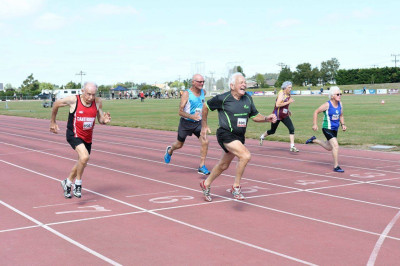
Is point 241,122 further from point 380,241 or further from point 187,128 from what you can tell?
point 187,128

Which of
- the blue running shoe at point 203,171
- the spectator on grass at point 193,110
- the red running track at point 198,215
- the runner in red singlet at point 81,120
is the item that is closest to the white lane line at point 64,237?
the red running track at point 198,215

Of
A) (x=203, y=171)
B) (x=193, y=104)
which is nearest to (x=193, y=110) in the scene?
(x=193, y=104)

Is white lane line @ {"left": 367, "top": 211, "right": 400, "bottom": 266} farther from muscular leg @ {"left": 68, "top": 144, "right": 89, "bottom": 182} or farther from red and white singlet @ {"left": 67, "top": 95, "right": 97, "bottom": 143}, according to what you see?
red and white singlet @ {"left": 67, "top": 95, "right": 97, "bottom": 143}

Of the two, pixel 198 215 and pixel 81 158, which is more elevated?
pixel 81 158

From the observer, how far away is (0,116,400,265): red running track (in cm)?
554

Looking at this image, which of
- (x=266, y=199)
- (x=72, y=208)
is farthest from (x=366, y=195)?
(x=72, y=208)

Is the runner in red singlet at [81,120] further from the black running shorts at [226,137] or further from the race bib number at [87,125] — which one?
the black running shorts at [226,137]

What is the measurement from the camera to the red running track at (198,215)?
5545 millimetres

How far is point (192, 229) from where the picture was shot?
6547 millimetres

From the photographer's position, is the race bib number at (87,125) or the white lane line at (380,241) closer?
the white lane line at (380,241)

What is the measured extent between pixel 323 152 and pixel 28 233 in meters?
9.74

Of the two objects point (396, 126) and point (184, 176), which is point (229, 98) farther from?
point (396, 126)

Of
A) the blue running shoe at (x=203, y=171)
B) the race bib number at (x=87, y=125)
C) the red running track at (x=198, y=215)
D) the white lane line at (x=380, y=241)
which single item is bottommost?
the white lane line at (x=380, y=241)

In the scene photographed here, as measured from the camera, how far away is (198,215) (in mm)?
7285
